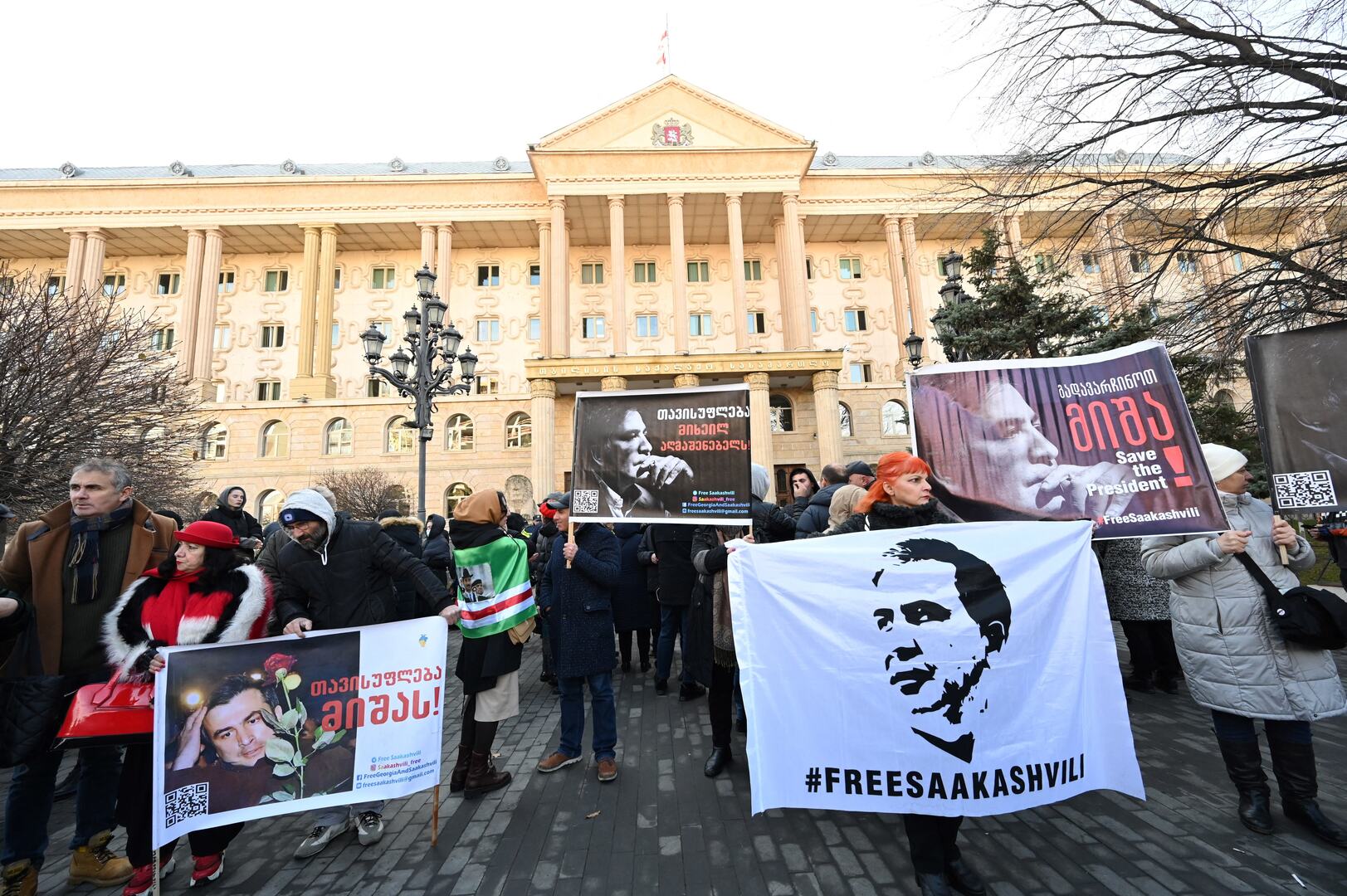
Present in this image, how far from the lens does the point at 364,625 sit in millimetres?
3529

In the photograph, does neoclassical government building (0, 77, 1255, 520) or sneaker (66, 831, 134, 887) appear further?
neoclassical government building (0, 77, 1255, 520)

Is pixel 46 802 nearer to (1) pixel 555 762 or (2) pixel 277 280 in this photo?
(1) pixel 555 762

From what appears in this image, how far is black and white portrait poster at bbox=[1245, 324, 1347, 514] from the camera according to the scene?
3.63 meters

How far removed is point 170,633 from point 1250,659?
6.09 m

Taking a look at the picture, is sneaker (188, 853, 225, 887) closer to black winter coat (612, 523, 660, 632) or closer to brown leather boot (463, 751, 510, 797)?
brown leather boot (463, 751, 510, 797)

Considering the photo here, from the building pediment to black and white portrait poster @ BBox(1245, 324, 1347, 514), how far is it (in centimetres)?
3174

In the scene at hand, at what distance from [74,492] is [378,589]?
1744 mm

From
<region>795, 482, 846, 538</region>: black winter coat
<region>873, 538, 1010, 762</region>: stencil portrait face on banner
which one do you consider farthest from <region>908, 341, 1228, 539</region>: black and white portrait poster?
<region>795, 482, 846, 538</region>: black winter coat

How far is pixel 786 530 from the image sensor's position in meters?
4.40

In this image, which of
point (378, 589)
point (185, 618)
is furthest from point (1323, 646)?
point (185, 618)

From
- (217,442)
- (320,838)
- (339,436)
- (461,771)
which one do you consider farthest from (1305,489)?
(217,442)

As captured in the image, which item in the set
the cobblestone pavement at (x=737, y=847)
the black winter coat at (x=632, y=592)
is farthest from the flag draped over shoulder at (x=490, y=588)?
the black winter coat at (x=632, y=592)

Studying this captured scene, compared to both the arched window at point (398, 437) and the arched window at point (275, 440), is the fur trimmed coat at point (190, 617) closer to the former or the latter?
the arched window at point (398, 437)

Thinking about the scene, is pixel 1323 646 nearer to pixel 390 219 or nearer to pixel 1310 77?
pixel 1310 77
